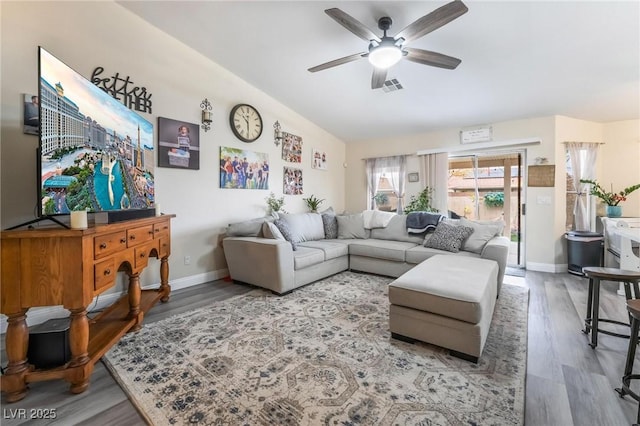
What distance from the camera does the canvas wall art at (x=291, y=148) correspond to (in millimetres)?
4793

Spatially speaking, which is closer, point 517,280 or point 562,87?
point 562,87

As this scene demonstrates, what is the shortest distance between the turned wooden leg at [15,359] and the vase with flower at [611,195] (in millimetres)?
6478

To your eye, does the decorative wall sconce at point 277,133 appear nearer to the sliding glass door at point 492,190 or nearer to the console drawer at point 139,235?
the console drawer at point 139,235

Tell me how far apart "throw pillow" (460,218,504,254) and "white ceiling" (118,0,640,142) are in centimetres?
184

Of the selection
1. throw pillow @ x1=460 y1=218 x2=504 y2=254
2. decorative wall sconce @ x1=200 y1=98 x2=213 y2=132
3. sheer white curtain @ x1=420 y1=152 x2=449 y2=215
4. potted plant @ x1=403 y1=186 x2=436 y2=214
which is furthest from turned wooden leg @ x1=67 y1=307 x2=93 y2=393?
sheer white curtain @ x1=420 y1=152 x2=449 y2=215

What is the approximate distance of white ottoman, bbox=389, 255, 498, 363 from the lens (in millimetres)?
1845

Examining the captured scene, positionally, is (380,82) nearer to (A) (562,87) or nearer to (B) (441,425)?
(A) (562,87)

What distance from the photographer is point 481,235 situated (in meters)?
3.52

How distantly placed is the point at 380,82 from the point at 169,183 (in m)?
2.76

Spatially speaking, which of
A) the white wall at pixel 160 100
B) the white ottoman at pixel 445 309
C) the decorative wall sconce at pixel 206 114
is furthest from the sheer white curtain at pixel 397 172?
the decorative wall sconce at pixel 206 114

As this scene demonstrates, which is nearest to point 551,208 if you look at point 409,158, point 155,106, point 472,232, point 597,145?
point 597,145

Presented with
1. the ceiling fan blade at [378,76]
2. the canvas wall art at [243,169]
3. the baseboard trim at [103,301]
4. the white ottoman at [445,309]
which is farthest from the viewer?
the canvas wall art at [243,169]

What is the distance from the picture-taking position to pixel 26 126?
2.32 meters

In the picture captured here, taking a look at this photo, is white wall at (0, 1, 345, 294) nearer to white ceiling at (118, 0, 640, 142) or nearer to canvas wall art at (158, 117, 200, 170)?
canvas wall art at (158, 117, 200, 170)
